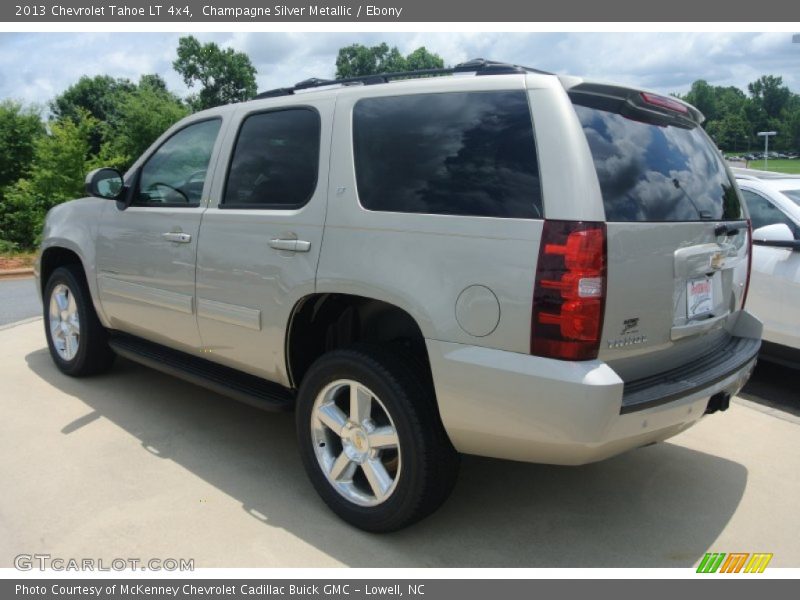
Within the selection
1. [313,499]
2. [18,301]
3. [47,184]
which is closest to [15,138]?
[47,184]

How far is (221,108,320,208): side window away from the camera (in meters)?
3.26

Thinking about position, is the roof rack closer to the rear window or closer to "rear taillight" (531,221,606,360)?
"rear taillight" (531,221,606,360)

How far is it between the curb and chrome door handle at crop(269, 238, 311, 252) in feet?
33.4

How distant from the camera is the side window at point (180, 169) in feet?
12.8

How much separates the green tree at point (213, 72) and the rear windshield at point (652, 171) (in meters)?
58.2

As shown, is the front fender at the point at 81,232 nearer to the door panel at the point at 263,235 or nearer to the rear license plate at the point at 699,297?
the door panel at the point at 263,235

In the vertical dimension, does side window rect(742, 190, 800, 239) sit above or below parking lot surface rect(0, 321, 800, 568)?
above

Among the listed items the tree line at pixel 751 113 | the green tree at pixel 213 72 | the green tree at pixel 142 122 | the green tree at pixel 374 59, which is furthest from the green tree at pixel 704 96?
the green tree at pixel 142 122

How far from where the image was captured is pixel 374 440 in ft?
9.48

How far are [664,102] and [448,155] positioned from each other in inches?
40.8

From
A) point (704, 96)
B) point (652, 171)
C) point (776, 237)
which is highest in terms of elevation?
point (704, 96)

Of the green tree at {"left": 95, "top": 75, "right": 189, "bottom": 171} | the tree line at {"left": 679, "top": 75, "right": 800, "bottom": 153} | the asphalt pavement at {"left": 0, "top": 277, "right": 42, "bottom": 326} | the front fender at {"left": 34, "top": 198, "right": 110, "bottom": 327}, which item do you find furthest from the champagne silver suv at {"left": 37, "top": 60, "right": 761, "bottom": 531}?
the tree line at {"left": 679, "top": 75, "right": 800, "bottom": 153}

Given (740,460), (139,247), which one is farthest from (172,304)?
(740,460)

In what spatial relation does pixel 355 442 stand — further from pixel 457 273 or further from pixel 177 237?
pixel 177 237
